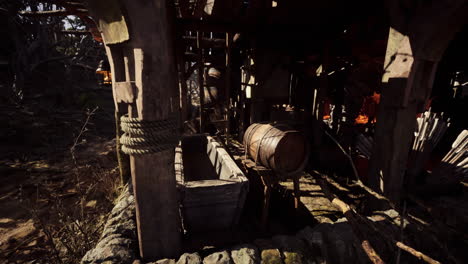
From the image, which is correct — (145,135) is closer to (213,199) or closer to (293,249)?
(213,199)

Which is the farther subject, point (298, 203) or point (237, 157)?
point (237, 157)

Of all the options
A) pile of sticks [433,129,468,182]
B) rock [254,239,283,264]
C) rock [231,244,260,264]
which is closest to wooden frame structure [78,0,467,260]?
rock [231,244,260,264]

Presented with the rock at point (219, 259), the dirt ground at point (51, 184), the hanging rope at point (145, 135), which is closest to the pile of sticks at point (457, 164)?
the rock at point (219, 259)

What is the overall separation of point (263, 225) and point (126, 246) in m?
2.24

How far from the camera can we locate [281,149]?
10.9ft

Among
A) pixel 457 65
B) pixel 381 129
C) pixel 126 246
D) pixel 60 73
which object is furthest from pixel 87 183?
pixel 60 73

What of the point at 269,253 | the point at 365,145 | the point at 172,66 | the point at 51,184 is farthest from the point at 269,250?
the point at 51,184

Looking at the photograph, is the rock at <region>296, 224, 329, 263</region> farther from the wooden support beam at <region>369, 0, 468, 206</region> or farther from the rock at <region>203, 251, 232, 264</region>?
the wooden support beam at <region>369, 0, 468, 206</region>

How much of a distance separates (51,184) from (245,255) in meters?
7.09

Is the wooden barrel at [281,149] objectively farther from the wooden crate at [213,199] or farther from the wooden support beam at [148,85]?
the wooden support beam at [148,85]

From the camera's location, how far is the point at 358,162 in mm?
5852

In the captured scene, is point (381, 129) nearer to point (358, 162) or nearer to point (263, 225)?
point (263, 225)

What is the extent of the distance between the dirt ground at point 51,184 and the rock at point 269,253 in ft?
8.67

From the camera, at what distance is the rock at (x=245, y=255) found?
2.14 metres
